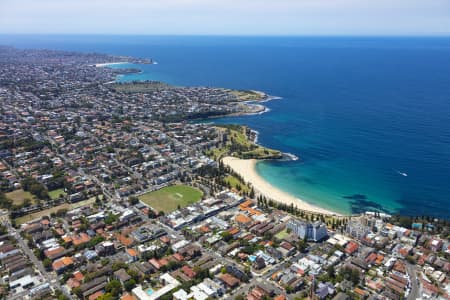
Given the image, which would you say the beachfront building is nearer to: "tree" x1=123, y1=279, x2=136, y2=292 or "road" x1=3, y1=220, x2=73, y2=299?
"tree" x1=123, y1=279, x2=136, y2=292

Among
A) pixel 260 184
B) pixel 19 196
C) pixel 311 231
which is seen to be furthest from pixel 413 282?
pixel 19 196

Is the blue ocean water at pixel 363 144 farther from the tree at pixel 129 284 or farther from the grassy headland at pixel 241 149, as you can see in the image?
the tree at pixel 129 284

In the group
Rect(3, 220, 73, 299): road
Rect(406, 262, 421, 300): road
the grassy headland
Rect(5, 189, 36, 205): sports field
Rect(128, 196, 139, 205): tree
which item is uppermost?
the grassy headland

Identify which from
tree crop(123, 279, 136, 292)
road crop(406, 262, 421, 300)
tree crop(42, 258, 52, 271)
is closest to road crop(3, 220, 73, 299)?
tree crop(42, 258, 52, 271)

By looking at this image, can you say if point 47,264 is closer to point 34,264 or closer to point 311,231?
point 34,264

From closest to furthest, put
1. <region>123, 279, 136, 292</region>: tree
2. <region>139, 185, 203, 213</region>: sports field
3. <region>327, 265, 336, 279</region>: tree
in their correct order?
<region>123, 279, 136, 292</region>: tree, <region>327, 265, 336, 279</region>: tree, <region>139, 185, 203, 213</region>: sports field

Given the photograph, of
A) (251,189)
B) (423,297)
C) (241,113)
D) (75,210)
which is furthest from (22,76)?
(423,297)
